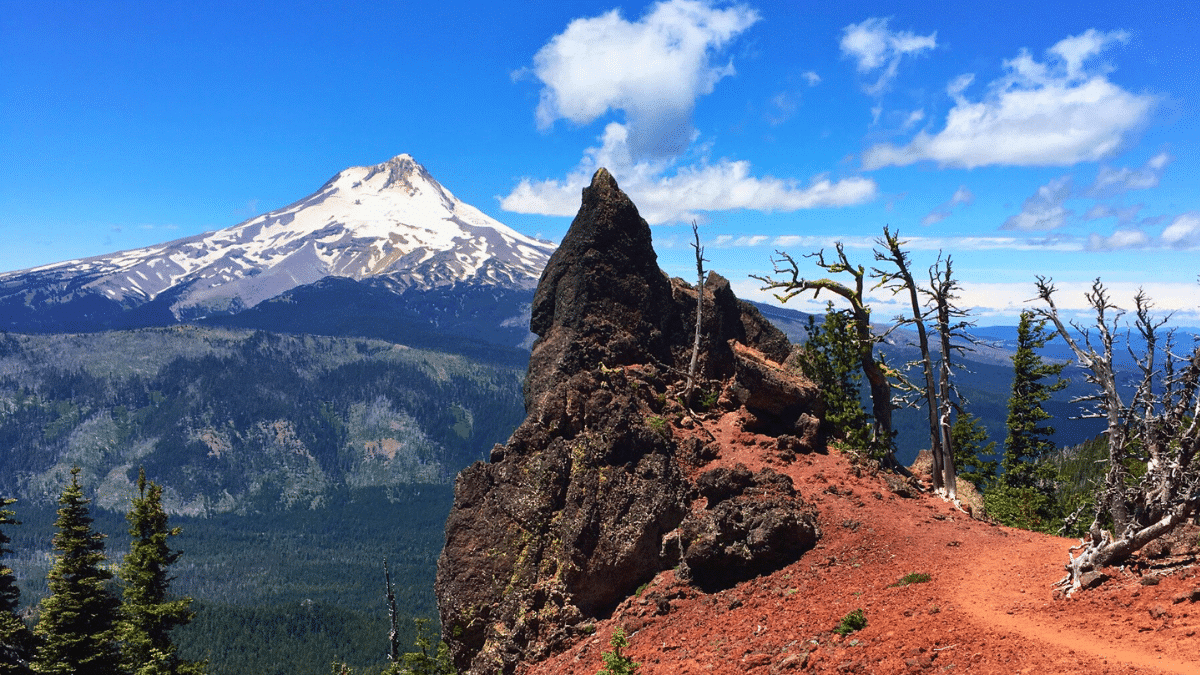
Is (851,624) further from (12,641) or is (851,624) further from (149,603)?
(12,641)

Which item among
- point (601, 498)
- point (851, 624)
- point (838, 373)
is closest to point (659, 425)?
point (601, 498)

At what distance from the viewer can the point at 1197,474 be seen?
50.2ft

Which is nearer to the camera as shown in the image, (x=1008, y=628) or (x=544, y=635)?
(x=1008, y=628)

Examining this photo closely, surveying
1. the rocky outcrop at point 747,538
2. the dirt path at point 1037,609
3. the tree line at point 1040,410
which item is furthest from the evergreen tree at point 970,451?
the rocky outcrop at point 747,538

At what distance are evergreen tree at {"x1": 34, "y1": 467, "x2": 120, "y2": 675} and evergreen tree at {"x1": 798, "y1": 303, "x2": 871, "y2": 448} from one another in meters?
35.3

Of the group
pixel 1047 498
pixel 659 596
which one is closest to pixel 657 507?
pixel 659 596

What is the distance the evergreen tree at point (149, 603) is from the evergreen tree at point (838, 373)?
1300 inches

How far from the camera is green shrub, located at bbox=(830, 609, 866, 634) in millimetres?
17625

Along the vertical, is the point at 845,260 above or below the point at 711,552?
above

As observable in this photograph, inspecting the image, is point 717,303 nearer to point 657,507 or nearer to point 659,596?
point 657,507

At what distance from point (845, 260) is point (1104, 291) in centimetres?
1197

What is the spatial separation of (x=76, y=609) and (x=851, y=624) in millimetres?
34725

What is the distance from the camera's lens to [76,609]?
32062 mm

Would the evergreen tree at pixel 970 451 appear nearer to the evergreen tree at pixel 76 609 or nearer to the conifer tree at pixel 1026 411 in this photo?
the conifer tree at pixel 1026 411
